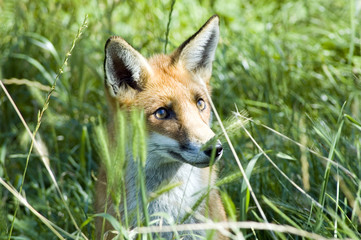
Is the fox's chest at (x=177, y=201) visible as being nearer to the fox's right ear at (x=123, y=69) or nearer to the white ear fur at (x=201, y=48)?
the fox's right ear at (x=123, y=69)

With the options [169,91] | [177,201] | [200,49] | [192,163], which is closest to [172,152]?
[192,163]

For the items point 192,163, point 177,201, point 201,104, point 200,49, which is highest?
point 200,49

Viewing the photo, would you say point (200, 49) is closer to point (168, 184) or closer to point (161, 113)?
point (161, 113)

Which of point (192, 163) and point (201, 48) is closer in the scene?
point (192, 163)

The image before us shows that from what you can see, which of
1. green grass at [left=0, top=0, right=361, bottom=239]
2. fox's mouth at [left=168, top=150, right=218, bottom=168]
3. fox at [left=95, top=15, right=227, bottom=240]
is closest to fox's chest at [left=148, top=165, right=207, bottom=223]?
fox at [left=95, top=15, right=227, bottom=240]

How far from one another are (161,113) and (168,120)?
0.30ft

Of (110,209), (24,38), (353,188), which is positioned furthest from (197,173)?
(24,38)

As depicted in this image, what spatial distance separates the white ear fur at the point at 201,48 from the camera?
3457 millimetres

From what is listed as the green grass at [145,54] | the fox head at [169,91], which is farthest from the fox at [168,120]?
the green grass at [145,54]

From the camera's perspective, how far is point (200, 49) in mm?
3615

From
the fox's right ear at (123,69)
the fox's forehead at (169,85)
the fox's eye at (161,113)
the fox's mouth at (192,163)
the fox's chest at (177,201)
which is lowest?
the fox's chest at (177,201)

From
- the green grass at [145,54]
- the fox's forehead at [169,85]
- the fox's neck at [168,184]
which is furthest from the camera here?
the green grass at [145,54]

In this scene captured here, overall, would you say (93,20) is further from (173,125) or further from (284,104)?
(173,125)

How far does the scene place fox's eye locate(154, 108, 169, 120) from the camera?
3188mm
